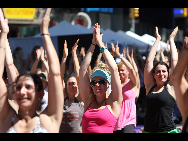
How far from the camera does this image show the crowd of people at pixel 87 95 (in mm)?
2795

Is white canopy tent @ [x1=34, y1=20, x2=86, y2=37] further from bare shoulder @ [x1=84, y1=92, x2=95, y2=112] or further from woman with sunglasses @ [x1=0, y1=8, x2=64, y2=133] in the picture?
woman with sunglasses @ [x1=0, y1=8, x2=64, y2=133]

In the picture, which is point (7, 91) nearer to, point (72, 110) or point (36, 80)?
point (36, 80)

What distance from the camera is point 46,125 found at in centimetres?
275

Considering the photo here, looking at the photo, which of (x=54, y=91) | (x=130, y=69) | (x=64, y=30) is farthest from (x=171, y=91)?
(x=64, y=30)

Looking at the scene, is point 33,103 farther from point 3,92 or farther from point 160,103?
point 160,103

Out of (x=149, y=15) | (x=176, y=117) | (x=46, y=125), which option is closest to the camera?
(x=46, y=125)

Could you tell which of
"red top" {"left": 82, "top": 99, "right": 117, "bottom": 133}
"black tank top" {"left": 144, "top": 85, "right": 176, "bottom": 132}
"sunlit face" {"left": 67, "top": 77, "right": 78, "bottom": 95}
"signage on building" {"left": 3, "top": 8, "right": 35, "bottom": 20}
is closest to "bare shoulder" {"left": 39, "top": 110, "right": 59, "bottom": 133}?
"red top" {"left": 82, "top": 99, "right": 117, "bottom": 133}

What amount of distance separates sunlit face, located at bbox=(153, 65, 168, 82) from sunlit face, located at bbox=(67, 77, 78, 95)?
139 cm

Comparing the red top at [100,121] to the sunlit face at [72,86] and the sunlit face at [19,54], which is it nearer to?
the sunlit face at [72,86]

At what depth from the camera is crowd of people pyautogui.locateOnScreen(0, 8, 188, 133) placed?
110 inches

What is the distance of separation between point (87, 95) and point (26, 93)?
147cm

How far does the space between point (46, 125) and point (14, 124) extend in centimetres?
30

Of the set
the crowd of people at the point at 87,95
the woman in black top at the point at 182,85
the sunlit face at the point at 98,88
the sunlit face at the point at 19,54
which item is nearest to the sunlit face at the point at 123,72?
the crowd of people at the point at 87,95

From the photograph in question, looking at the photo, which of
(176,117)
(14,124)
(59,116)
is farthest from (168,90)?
(176,117)
